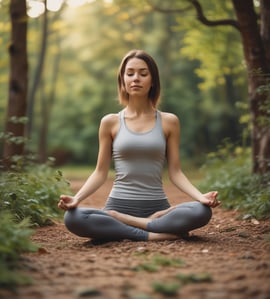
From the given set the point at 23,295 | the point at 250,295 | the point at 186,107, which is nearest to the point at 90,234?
the point at 23,295

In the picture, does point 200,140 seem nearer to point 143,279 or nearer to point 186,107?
point 186,107

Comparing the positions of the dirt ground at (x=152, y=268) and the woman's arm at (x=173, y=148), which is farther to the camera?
the woman's arm at (x=173, y=148)

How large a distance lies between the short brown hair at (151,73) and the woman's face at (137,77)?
4cm

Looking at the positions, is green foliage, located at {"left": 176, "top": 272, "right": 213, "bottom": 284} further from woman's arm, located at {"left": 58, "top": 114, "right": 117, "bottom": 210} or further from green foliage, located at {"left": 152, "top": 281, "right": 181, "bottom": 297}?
woman's arm, located at {"left": 58, "top": 114, "right": 117, "bottom": 210}

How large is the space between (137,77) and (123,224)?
131 centimetres

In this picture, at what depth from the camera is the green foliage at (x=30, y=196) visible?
4.74 metres

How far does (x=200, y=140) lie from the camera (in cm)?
2591

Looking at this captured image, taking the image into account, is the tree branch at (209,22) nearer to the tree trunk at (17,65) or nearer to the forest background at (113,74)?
the forest background at (113,74)

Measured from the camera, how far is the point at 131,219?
13.6ft

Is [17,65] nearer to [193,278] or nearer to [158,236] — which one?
[158,236]

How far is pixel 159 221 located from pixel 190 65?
23390 millimetres

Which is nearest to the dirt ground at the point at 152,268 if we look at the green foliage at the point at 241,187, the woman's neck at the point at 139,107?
the green foliage at the point at 241,187

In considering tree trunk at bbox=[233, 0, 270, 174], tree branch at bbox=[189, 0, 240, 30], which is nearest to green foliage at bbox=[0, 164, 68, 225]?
tree trunk at bbox=[233, 0, 270, 174]

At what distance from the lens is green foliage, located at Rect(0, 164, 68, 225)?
474 centimetres
